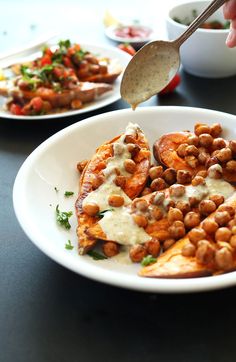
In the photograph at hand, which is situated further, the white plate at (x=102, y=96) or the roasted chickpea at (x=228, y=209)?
the white plate at (x=102, y=96)

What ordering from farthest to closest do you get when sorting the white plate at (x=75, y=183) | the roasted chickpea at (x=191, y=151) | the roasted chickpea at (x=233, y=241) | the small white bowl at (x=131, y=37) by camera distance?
the small white bowl at (x=131, y=37) → the roasted chickpea at (x=191, y=151) → the roasted chickpea at (x=233, y=241) → the white plate at (x=75, y=183)

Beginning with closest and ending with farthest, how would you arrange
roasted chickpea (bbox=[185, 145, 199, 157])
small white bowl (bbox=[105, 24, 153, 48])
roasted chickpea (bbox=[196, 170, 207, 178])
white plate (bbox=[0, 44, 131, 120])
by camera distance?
roasted chickpea (bbox=[196, 170, 207, 178])
roasted chickpea (bbox=[185, 145, 199, 157])
white plate (bbox=[0, 44, 131, 120])
small white bowl (bbox=[105, 24, 153, 48])

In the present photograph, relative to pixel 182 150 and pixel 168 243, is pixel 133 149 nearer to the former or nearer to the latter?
pixel 182 150

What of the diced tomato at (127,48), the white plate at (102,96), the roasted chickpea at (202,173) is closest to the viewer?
the roasted chickpea at (202,173)

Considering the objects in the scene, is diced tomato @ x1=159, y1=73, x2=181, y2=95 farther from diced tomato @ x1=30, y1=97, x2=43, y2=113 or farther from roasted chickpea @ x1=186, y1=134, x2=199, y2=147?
roasted chickpea @ x1=186, y1=134, x2=199, y2=147

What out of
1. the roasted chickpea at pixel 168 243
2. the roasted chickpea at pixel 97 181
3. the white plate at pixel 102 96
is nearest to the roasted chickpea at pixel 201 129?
the roasted chickpea at pixel 97 181

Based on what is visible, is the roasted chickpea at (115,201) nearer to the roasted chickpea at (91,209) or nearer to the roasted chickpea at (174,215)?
the roasted chickpea at (91,209)

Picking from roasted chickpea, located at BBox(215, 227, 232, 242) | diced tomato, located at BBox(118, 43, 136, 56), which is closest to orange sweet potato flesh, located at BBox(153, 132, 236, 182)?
roasted chickpea, located at BBox(215, 227, 232, 242)

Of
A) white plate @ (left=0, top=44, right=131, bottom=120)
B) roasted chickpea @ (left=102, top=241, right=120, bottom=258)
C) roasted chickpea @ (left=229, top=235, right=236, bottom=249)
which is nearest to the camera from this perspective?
roasted chickpea @ (left=229, top=235, right=236, bottom=249)
